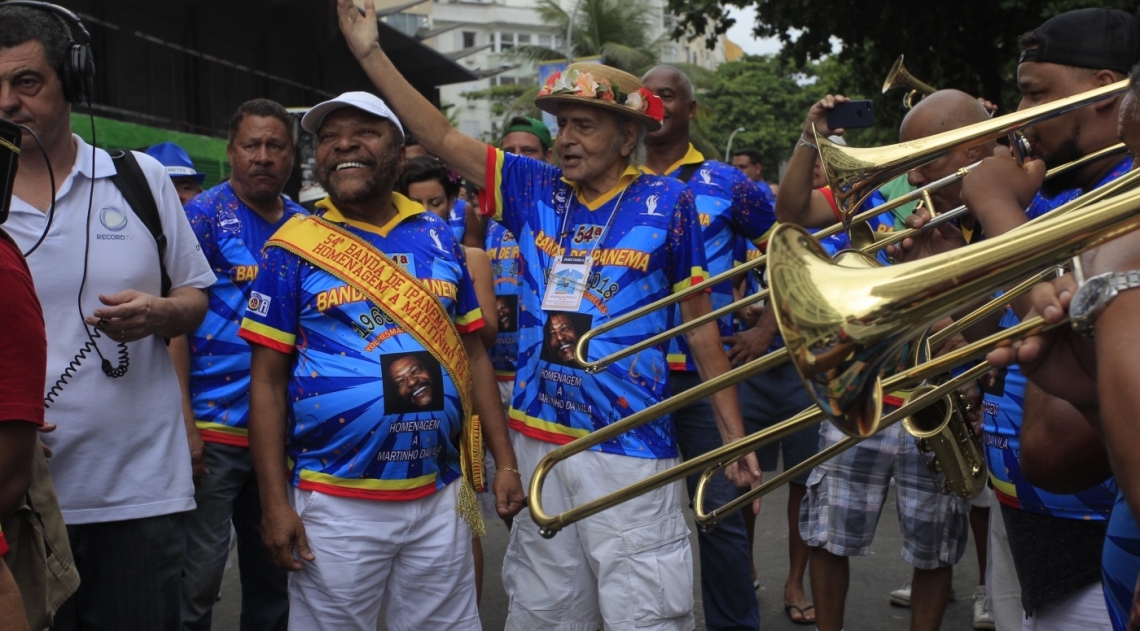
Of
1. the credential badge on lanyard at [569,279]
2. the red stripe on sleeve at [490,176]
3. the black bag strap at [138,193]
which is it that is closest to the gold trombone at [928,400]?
the credential badge on lanyard at [569,279]

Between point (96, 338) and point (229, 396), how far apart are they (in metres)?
1.18

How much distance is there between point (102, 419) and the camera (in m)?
2.96

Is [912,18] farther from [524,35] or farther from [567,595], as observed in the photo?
[524,35]

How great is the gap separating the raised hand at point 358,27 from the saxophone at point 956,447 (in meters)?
2.02

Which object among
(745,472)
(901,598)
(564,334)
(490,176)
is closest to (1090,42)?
(745,472)

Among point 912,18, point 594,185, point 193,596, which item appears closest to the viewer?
point 594,185

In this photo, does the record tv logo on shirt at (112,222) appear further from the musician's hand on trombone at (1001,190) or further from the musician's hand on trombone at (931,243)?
the musician's hand on trombone at (931,243)

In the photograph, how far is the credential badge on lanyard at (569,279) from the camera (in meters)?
3.49

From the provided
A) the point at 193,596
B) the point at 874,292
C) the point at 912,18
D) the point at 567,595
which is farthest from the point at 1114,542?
the point at 912,18

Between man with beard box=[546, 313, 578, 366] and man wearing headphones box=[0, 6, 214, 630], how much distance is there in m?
1.09

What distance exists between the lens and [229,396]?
163 inches

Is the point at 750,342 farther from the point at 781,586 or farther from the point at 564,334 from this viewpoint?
the point at 564,334

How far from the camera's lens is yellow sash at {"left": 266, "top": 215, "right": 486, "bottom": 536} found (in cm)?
333

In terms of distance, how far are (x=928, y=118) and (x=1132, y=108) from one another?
1.70m
